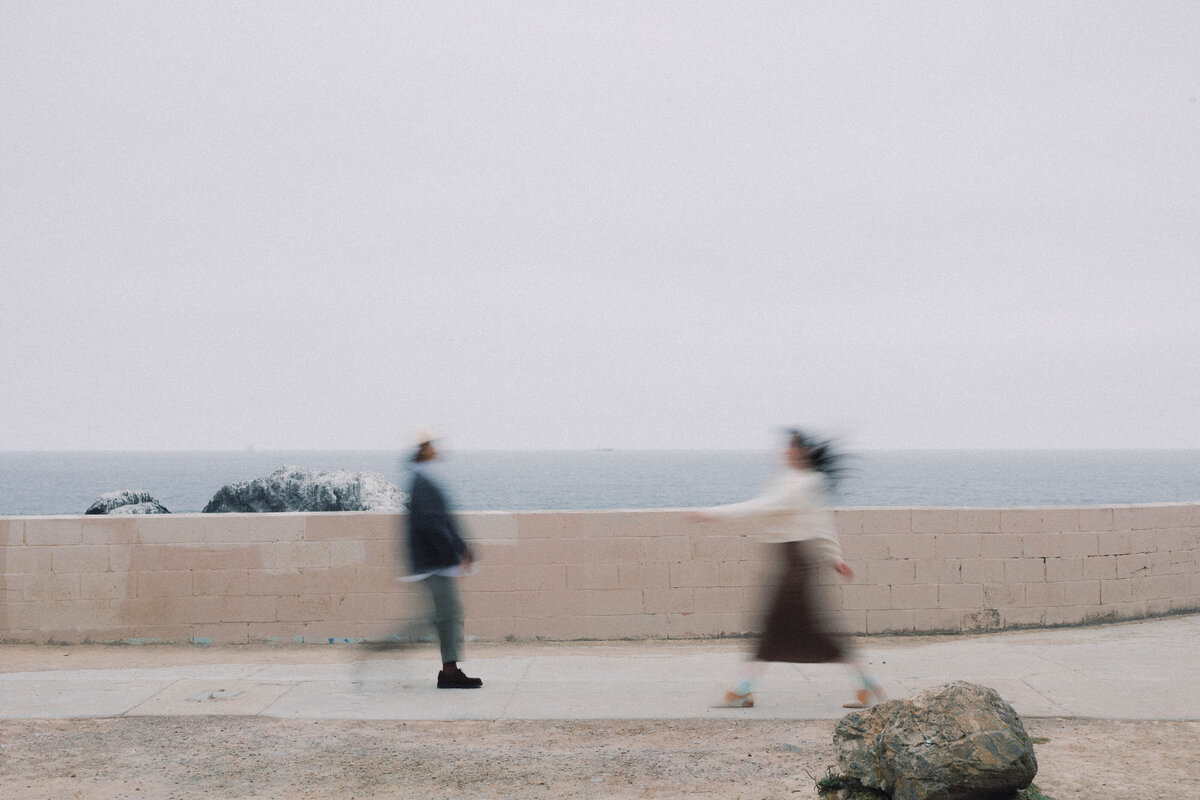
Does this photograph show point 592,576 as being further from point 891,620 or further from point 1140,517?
point 1140,517

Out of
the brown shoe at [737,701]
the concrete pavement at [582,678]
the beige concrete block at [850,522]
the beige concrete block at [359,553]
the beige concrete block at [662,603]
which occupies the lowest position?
the concrete pavement at [582,678]

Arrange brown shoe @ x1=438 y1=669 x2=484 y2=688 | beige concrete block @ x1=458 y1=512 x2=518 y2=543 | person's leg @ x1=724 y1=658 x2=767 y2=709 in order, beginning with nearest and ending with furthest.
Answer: person's leg @ x1=724 y1=658 x2=767 y2=709, brown shoe @ x1=438 y1=669 x2=484 y2=688, beige concrete block @ x1=458 y1=512 x2=518 y2=543

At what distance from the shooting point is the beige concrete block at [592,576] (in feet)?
27.5

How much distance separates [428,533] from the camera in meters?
6.37

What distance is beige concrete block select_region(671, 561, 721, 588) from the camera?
27.7ft

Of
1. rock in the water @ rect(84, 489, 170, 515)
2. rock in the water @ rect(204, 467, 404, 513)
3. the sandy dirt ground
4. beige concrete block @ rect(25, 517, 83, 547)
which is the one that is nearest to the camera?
the sandy dirt ground

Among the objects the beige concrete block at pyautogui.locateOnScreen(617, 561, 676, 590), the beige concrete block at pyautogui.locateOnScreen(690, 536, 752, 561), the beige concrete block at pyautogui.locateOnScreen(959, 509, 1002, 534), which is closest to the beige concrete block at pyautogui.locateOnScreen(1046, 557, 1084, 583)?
the beige concrete block at pyautogui.locateOnScreen(959, 509, 1002, 534)

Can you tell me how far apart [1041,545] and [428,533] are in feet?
18.6

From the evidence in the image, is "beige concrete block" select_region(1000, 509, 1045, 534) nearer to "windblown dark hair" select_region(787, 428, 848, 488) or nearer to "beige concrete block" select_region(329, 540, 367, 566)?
"windblown dark hair" select_region(787, 428, 848, 488)

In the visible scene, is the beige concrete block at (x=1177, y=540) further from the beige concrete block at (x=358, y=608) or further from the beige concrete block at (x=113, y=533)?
the beige concrete block at (x=113, y=533)

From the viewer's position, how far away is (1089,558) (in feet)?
28.9

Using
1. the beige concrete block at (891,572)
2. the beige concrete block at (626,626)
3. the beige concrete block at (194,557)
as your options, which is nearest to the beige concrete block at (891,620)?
the beige concrete block at (891,572)

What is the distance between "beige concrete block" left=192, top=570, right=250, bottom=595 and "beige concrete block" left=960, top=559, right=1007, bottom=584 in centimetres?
633

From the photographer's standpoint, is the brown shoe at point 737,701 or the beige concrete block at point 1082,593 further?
the beige concrete block at point 1082,593
